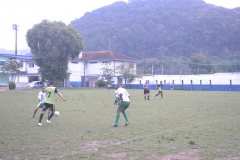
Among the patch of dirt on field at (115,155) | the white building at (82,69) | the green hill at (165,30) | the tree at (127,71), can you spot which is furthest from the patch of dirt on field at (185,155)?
the green hill at (165,30)

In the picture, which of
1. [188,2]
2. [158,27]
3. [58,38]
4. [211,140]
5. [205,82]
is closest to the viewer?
[211,140]

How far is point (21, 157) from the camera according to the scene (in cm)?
740

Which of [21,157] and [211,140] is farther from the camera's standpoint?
[211,140]

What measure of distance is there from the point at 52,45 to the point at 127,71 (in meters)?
17.5

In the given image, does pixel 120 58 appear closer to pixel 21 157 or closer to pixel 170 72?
pixel 170 72

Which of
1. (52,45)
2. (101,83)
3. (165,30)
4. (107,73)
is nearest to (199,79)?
(107,73)

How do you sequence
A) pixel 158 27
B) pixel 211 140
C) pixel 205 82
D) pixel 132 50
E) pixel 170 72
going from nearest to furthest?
pixel 211 140, pixel 205 82, pixel 170 72, pixel 132 50, pixel 158 27

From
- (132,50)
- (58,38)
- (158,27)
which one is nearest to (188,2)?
(158,27)

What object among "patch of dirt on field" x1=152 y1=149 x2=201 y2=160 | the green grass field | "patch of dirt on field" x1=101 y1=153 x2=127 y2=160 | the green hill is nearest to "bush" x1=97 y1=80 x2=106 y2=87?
the green hill

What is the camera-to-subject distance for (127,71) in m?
64.1

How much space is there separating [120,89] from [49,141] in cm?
399

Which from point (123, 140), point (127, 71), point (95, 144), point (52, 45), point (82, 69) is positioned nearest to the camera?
point (95, 144)

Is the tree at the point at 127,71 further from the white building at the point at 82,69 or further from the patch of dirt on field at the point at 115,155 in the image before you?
the patch of dirt on field at the point at 115,155

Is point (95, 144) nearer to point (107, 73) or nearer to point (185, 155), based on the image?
point (185, 155)
